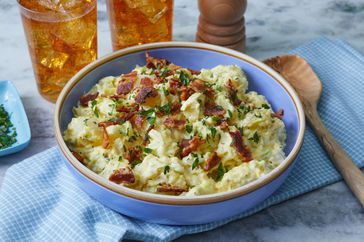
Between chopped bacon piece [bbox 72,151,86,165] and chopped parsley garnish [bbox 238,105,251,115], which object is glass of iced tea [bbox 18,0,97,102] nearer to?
chopped bacon piece [bbox 72,151,86,165]

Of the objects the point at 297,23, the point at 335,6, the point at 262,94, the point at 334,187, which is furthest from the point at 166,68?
the point at 335,6

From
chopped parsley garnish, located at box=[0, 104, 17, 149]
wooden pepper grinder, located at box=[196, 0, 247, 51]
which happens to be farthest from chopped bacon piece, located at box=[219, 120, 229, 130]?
chopped parsley garnish, located at box=[0, 104, 17, 149]

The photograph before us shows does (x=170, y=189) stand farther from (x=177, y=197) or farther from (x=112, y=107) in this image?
(x=112, y=107)

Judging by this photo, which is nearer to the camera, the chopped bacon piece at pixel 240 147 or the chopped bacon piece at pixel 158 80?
the chopped bacon piece at pixel 240 147

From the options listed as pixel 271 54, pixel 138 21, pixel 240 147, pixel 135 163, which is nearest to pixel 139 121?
pixel 135 163

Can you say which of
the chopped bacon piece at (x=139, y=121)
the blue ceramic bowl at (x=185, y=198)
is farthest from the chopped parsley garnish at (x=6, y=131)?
the chopped bacon piece at (x=139, y=121)

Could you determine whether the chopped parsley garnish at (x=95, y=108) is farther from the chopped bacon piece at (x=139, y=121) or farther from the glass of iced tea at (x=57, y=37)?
the glass of iced tea at (x=57, y=37)
